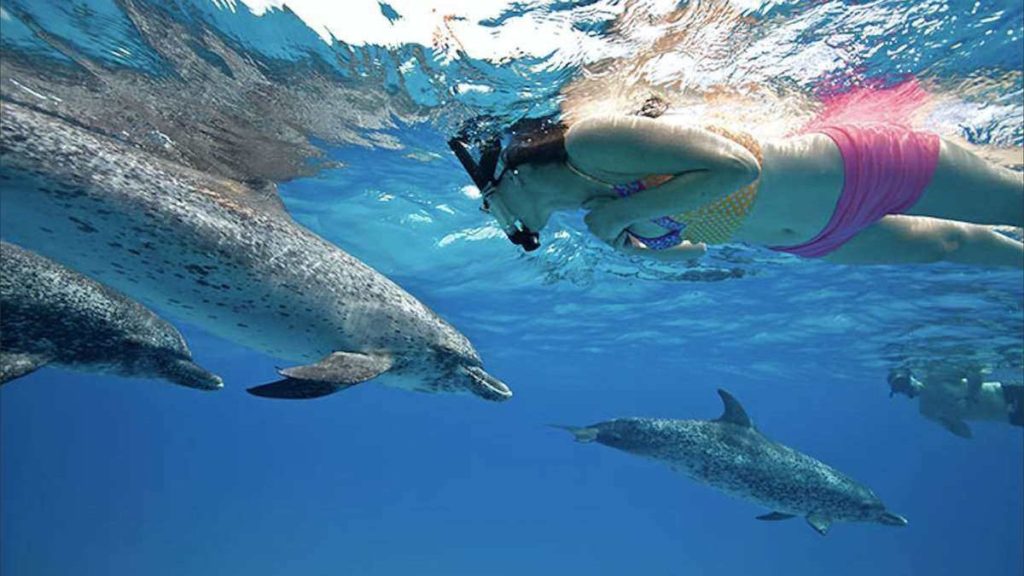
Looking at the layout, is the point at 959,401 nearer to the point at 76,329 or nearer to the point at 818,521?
the point at 818,521

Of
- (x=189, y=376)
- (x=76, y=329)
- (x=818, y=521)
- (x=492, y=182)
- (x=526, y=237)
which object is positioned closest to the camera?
(x=492, y=182)

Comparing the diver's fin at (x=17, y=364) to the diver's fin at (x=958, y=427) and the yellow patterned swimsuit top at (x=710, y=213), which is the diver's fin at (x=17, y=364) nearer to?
the yellow patterned swimsuit top at (x=710, y=213)

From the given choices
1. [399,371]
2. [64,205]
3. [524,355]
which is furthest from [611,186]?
[524,355]

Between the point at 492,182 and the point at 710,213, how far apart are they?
1.86 m

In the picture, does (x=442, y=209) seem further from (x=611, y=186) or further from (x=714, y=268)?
(x=611, y=186)

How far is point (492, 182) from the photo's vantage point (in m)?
4.41

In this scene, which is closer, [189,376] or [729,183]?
[729,183]

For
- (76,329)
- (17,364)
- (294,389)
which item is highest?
(76,329)

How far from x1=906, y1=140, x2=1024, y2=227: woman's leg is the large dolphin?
446 centimetres

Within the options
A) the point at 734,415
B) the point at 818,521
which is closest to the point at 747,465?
the point at 734,415

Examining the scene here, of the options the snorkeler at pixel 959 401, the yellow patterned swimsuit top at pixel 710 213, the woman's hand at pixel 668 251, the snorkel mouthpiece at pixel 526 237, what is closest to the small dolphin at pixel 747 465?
the woman's hand at pixel 668 251

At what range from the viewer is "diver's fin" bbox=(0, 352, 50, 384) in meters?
4.62

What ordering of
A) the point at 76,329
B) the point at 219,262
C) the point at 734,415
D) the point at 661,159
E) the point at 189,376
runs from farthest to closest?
the point at 734,415
the point at 189,376
the point at 76,329
the point at 219,262
the point at 661,159

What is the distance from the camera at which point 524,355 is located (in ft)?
126
